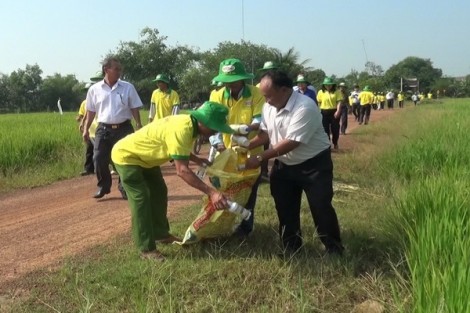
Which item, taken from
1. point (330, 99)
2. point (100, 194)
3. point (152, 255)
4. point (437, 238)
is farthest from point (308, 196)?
point (330, 99)

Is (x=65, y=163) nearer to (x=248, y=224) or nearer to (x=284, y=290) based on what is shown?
(x=248, y=224)

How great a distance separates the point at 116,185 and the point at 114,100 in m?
1.80

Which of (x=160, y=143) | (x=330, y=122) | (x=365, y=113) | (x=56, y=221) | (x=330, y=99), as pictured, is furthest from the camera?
(x=365, y=113)

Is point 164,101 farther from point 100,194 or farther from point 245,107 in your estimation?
point 245,107

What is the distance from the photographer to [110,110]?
630 cm

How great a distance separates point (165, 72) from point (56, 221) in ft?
157

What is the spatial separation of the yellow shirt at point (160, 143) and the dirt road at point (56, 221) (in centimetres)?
106

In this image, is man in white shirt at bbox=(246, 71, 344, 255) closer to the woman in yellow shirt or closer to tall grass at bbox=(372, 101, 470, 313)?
tall grass at bbox=(372, 101, 470, 313)

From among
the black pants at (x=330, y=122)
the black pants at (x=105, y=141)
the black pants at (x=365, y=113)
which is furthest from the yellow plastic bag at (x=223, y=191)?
the black pants at (x=365, y=113)

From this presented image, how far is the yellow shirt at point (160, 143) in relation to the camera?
3691 millimetres

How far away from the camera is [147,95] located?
162 ft

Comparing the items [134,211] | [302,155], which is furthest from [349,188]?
[134,211]

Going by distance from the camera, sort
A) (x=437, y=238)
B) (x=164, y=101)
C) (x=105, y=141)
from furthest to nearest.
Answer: (x=164, y=101) < (x=105, y=141) < (x=437, y=238)

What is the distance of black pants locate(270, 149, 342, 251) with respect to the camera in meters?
3.93
